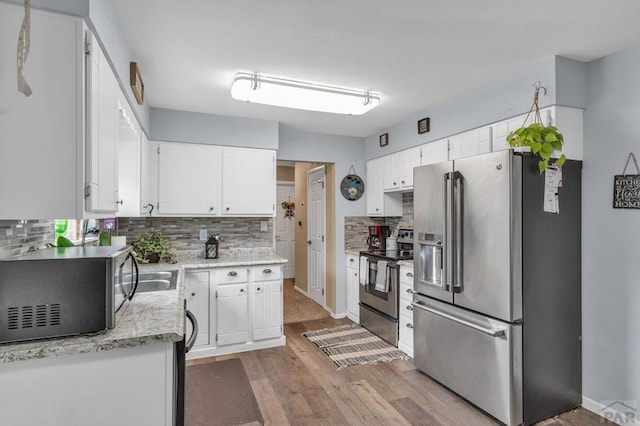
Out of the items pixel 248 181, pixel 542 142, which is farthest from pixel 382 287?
pixel 542 142

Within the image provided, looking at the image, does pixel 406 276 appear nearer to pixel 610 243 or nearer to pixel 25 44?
pixel 610 243

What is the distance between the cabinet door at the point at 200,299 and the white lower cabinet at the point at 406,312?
1868 millimetres

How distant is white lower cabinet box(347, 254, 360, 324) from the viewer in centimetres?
431

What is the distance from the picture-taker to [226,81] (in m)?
2.79

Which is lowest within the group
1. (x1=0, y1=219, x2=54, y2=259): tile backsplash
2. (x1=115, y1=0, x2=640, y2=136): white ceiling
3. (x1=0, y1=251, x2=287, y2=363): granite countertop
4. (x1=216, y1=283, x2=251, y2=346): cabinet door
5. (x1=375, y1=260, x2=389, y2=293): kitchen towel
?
(x1=216, y1=283, x2=251, y2=346): cabinet door

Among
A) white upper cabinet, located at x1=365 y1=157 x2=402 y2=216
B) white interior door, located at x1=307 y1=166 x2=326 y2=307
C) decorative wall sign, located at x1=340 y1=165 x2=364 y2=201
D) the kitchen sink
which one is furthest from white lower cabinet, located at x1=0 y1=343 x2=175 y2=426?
white interior door, located at x1=307 y1=166 x2=326 y2=307

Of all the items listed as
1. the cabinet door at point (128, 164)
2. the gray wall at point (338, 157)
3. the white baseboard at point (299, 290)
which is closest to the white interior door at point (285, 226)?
the white baseboard at point (299, 290)

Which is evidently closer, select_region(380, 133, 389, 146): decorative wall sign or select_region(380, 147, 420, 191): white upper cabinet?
select_region(380, 147, 420, 191): white upper cabinet

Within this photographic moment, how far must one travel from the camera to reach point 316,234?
5195 mm

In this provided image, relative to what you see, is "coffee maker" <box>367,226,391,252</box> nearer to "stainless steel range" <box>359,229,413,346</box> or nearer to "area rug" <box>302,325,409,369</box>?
"stainless steel range" <box>359,229,413,346</box>

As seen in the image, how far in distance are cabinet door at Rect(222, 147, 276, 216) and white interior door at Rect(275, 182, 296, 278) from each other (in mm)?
3056

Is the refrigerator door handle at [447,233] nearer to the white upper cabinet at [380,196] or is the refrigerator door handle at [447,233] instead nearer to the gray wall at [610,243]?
the gray wall at [610,243]

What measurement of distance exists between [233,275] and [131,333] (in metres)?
2.09

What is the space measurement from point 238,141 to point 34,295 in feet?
9.17
